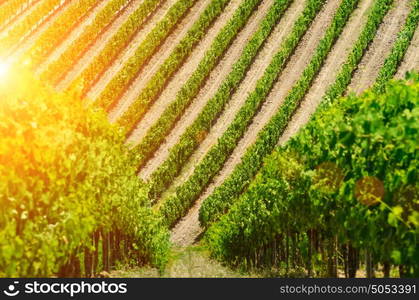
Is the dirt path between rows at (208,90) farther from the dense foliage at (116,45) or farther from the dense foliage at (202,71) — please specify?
the dense foliage at (116,45)

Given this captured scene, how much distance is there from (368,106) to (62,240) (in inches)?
308

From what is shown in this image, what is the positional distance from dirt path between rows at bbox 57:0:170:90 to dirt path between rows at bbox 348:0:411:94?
2173cm

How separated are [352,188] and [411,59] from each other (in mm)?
49215

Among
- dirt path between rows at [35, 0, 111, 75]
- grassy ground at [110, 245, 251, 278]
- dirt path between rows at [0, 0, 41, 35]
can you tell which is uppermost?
dirt path between rows at [0, 0, 41, 35]

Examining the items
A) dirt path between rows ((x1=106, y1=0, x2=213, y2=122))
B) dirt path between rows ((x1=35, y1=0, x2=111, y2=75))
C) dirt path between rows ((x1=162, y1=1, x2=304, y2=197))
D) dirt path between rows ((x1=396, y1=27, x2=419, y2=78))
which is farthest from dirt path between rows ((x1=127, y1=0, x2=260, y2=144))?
dirt path between rows ((x1=396, y1=27, x2=419, y2=78))

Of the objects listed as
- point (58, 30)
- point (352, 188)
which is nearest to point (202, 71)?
point (58, 30)

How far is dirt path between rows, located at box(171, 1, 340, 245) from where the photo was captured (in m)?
49.6

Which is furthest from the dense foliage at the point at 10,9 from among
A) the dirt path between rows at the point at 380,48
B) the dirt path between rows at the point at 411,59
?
the dirt path between rows at the point at 411,59

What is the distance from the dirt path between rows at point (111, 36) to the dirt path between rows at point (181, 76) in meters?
6.29

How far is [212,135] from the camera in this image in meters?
58.8

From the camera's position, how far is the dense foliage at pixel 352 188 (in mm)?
14203

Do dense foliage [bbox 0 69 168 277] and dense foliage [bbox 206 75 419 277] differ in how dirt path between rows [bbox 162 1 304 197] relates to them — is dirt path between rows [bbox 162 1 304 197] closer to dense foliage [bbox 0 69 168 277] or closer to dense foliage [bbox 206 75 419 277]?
dense foliage [bbox 206 75 419 277]

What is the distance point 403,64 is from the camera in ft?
204

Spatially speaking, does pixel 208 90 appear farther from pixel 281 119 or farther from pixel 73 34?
pixel 73 34
